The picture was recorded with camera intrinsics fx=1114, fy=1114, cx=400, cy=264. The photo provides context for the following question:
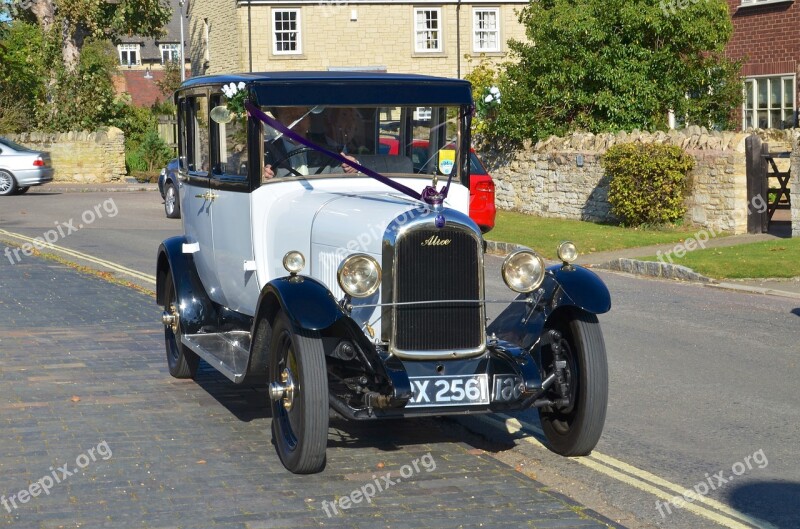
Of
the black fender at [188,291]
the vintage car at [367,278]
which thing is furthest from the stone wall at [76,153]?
the vintage car at [367,278]

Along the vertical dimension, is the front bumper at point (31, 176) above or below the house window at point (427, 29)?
below

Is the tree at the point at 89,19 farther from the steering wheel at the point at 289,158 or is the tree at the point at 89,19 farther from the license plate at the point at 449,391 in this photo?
the license plate at the point at 449,391

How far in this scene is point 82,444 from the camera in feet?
22.5

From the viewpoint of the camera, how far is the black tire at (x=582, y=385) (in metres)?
6.48

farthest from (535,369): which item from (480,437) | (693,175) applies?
(693,175)

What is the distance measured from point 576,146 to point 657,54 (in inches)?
108

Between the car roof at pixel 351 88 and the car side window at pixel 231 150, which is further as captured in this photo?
the car side window at pixel 231 150

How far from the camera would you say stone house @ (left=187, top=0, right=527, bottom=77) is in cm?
4244

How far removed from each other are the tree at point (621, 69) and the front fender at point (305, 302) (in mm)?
18239

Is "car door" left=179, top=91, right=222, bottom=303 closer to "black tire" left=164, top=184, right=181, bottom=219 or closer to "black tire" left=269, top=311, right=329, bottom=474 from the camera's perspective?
"black tire" left=269, top=311, right=329, bottom=474

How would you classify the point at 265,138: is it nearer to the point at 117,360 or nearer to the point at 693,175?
the point at 117,360

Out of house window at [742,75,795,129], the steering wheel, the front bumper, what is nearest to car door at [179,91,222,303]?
the steering wheel

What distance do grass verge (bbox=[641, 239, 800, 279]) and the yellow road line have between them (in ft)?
23.7

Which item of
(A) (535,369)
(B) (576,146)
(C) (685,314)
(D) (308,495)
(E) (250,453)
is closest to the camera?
(D) (308,495)
